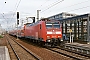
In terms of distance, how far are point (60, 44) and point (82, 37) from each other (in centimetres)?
833

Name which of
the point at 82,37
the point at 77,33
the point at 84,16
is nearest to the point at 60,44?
the point at 84,16

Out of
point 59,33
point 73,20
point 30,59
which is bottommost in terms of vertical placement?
point 30,59

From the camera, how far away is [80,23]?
104 feet

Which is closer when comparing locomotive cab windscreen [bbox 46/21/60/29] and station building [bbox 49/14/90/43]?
locomotive cab windscreen [bbox 46/21/60/29]

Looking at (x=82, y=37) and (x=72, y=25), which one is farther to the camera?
(x=72, y=25)

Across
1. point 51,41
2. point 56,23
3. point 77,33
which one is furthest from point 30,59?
point 77,33

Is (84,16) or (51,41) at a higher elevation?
(84,16)

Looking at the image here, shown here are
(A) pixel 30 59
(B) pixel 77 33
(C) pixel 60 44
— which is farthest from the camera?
(B) pixel 77 33

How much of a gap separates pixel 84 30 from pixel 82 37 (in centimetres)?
176

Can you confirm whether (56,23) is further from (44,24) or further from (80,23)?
(80,23)

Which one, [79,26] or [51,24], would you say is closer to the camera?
[51,24]

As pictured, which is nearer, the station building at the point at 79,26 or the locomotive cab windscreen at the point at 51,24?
the locomotive cab windscreen at the point at 51,24

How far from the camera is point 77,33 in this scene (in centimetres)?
3309

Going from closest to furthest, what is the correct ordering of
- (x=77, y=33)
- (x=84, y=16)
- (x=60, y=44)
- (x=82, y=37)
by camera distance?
1. (x=60, y=44)
2. (x=84, y=16)
3. (x=82, y=37)
4. (x=77, y=33)
